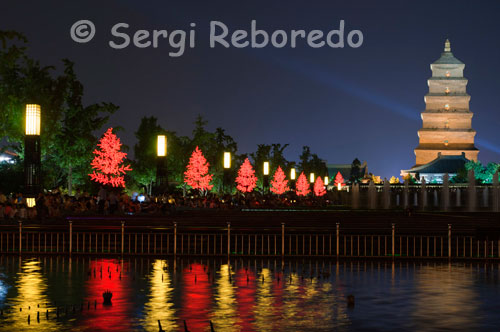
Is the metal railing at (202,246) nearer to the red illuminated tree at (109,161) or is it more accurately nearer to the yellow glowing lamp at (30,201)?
the yellow glowing lamp at (30,201)

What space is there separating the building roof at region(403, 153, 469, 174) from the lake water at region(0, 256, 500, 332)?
102 metres

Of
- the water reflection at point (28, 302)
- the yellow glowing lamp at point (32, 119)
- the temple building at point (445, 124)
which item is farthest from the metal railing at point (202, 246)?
the temple building at point (445, 124)

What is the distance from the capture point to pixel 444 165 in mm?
122375

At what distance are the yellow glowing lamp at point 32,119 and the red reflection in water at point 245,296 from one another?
37.9ft

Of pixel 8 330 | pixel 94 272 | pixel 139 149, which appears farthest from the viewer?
pixel 139 149

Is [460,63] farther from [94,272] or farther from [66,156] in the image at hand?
[94,272]

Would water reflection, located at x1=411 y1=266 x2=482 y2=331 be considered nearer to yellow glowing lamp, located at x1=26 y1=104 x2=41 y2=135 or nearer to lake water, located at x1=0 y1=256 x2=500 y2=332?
lake water, located at x1=0 y1=256 x2=500 y2=332

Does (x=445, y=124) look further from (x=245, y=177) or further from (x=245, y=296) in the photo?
(x=245, y=296)

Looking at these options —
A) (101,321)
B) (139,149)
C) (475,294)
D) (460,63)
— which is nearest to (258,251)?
(475,294)

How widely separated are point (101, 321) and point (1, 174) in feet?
127

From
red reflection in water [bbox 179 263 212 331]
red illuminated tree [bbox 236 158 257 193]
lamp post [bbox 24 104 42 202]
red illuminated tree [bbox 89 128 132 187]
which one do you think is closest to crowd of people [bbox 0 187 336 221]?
lamp post [bbox 24 104 42 202]

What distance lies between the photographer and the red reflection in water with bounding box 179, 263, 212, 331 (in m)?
11.9

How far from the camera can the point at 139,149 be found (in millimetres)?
80000

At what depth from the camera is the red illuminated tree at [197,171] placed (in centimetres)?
7425
